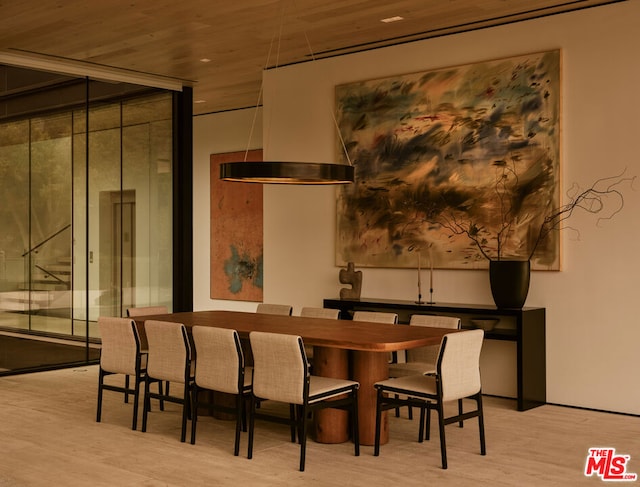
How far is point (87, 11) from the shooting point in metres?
7.60

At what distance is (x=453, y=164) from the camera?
8125 millimetres

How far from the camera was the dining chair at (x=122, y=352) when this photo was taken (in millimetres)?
6543

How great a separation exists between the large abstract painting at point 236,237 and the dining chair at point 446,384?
7.35 m

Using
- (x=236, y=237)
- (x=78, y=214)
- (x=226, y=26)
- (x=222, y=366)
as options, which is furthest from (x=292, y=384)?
(x=236, y=237)

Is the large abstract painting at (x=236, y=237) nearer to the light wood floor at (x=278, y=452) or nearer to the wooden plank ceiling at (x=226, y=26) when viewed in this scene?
the wooden plank ceiling at (x=226, y=26)

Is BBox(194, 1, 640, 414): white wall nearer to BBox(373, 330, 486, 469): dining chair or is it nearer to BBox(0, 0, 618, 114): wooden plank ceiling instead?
BBox(0, 0, 618, 114): wooden plank ceiling

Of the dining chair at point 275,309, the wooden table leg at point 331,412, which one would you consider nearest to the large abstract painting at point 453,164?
the dining chair at point 275,309

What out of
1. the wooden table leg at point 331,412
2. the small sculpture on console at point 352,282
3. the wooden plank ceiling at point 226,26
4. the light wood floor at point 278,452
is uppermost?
the wooden plank ceiling at point 226,26

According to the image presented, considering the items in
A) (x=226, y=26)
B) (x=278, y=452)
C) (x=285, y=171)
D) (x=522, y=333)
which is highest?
(x=226, y=26)

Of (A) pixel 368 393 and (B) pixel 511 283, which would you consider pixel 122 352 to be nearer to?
(A) pixel 368 393

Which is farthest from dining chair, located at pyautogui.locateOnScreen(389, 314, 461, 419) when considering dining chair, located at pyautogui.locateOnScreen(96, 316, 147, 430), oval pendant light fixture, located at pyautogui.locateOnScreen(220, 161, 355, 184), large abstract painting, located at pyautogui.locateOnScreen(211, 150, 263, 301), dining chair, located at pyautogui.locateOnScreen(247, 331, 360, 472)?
large abstract painting, located at pyautogui.locateOnScreen(211, 150, 263, 301)

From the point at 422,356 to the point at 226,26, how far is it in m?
3.72

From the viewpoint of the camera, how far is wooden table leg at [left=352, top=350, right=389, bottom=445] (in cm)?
595

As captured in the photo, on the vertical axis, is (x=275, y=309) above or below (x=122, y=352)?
above
